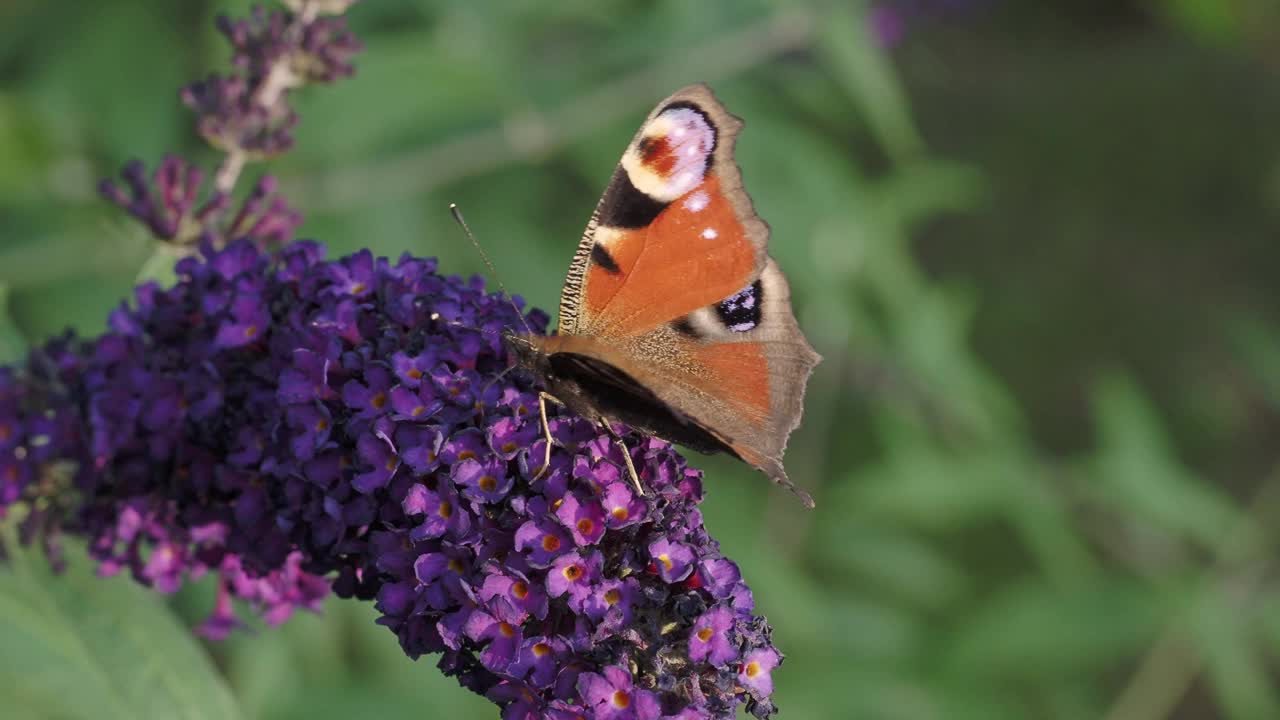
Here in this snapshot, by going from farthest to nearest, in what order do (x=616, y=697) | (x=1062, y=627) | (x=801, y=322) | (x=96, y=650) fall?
(x=801, y=322)
(x=1062, y=627)
(x=96, y=650)
(x=616, y=697)

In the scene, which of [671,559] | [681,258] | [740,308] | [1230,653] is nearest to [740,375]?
[740,308]

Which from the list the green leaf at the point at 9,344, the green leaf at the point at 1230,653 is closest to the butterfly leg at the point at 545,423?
the green leaf at the point at 9,344

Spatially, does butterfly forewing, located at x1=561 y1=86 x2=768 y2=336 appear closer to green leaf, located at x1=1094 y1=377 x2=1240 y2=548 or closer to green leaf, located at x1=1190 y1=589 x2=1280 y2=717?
green leaf, located at x1=1190 y1=589 x2=1280 y2=717

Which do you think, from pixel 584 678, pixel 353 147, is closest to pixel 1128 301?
pixel 353 147

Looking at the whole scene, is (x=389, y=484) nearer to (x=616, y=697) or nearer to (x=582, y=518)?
(x=582, y=518)

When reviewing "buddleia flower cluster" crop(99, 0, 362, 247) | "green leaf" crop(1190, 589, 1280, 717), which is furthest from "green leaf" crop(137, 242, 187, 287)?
"green leaf" crop(1190, 589, 1280, 717)

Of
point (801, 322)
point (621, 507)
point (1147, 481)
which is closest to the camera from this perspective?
point (621, 507)
